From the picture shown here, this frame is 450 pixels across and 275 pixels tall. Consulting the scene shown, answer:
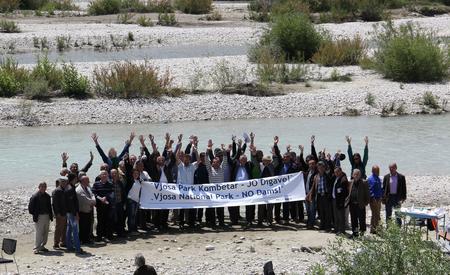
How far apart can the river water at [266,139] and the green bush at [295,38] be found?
33.3ft

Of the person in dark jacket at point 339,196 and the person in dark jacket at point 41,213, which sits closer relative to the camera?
the person in dark jacket at point 41,213

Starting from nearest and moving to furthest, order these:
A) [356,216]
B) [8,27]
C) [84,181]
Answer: [84,181] → [356,216] → [8,27]

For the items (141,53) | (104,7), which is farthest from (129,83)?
(104,7)

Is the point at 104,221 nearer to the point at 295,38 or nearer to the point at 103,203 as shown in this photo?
the point at 103,203

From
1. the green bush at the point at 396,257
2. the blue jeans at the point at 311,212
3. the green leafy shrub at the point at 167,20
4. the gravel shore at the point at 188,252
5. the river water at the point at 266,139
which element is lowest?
the river water at the point at 266,139

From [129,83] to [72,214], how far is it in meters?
18.4

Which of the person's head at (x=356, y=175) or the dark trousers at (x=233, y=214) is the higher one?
the person's head at (x=356, y=175)

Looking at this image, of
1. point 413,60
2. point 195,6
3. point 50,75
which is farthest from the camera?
point 195,6

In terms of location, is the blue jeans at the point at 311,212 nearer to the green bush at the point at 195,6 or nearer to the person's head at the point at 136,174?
the person's head at the point at 136,174

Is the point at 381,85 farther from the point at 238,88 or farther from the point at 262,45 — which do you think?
the point at 262,45

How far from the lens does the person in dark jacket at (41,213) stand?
16797 mm

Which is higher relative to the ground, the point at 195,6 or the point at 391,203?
the point at 195,6

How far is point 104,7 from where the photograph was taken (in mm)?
65938

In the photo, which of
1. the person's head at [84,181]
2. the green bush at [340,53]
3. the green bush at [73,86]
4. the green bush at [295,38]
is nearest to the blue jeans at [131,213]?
the person's head at [84,181]
